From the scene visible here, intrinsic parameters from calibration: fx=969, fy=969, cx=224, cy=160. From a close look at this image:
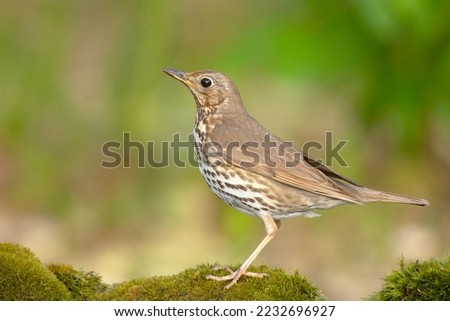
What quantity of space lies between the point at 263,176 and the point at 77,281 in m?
1.26

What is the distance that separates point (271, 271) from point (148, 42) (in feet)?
10.7

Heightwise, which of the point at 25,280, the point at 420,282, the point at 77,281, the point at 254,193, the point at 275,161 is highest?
the point at 275,161

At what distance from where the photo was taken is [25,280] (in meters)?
4.60

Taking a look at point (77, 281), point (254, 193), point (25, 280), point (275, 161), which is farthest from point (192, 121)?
point (25, 280)

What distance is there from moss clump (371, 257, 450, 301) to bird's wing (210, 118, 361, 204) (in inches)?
34.8

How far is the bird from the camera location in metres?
5.54

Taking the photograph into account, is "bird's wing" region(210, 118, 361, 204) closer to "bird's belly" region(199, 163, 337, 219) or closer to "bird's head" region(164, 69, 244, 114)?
"bird's belly" region(199, 163, 337, 219)

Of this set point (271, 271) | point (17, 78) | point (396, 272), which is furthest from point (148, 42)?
point (396, 272)

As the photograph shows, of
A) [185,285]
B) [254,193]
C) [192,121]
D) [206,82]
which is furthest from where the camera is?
[192,121]

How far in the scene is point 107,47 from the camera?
9.56 meters

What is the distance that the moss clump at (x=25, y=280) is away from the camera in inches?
181

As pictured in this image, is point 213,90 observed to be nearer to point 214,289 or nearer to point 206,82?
point 206,82

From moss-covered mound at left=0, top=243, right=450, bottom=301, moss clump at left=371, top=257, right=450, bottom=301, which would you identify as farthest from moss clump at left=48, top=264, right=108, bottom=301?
moss clump at left=371, top=257, right=450, bottom=301
